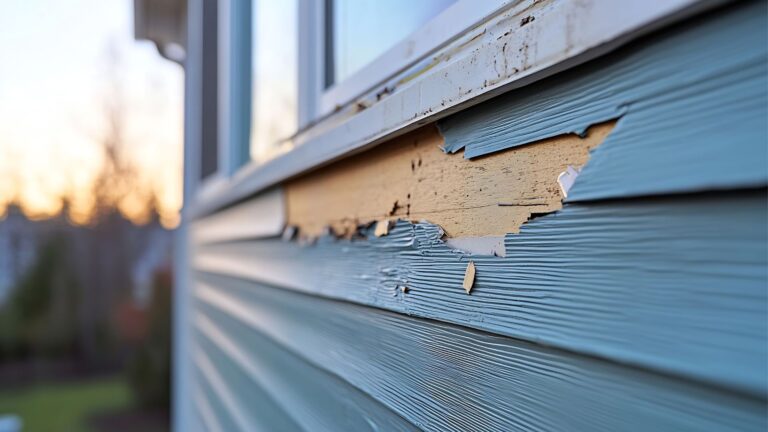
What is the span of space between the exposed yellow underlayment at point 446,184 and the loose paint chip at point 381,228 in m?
0.01

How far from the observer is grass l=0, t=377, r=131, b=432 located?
8.89 m

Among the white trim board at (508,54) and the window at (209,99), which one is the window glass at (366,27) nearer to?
the white trim board at (508,54)

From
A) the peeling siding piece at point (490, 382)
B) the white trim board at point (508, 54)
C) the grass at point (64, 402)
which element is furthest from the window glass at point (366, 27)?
the grass at point (64, 402)

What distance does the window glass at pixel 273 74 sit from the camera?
5.40ft

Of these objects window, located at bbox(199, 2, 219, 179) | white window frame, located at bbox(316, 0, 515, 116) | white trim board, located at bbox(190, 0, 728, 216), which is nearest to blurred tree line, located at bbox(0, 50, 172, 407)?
window, located at bbox(199, 2, 219, 179)

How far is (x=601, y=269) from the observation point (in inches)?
19.0

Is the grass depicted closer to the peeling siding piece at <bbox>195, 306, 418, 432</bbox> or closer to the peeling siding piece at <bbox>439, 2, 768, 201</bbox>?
the peeling siding piece at <bbox>195, 306, 418, 432</bbox>

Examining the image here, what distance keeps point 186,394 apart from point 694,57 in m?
3.45

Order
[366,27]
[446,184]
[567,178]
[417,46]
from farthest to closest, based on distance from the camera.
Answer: [366,27] < [417,46] < [446,184] < [567,178]

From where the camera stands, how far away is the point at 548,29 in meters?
0.50

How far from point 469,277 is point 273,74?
1.47 meters

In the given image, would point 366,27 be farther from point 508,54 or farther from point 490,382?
point 490,382

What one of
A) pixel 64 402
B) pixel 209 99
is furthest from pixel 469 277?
pixel 64 402

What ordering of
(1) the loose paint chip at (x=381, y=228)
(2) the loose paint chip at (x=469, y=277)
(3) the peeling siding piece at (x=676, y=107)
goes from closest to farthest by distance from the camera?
(3) the peeling siding piece at (x=676, y=107), (2) the loose paint chip at (x=469, y=277), (1) the loose paint chip at (x=381, y=228)
